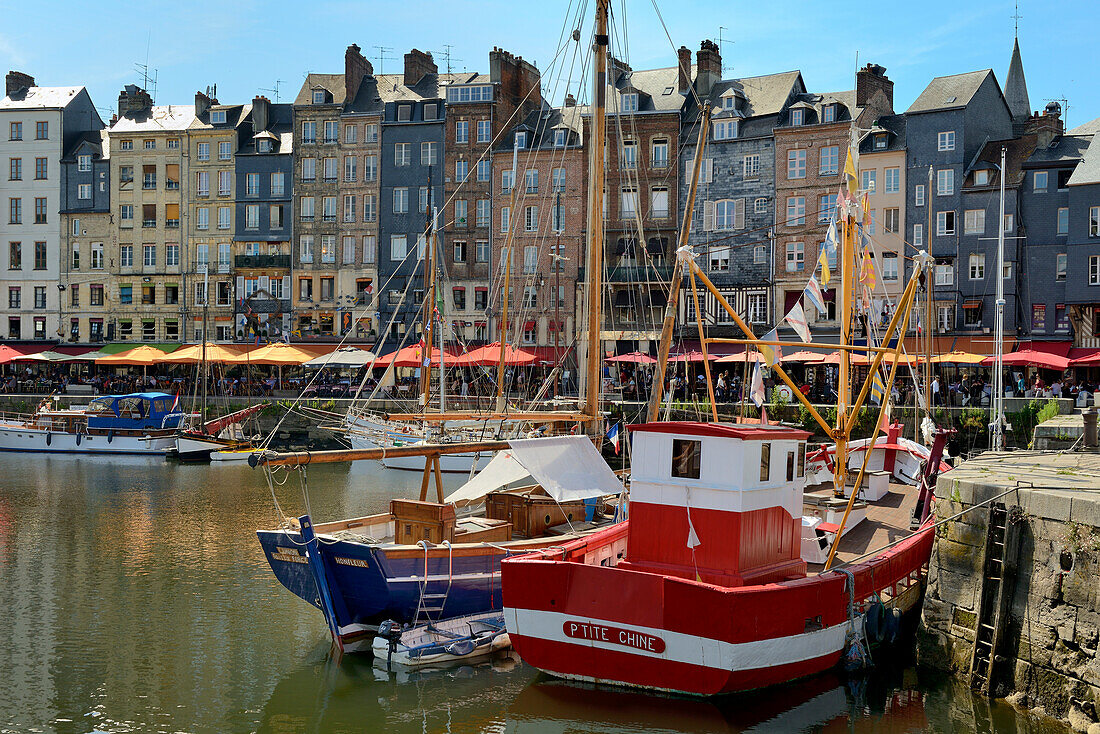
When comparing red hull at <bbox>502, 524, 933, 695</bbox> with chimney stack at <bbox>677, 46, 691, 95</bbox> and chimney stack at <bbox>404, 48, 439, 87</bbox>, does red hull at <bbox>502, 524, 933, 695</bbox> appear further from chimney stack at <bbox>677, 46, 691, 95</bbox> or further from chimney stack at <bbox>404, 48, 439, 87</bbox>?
chimney stack at <bbox>404, 48, 439, 87</bbox>

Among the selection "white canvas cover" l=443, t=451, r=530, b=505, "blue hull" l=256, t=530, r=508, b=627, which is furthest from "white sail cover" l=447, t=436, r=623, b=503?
"blue hull" l=256, t=530, r=508, b=627

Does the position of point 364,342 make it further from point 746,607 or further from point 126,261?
point 746,607

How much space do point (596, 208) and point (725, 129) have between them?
Answer: 1491 inches

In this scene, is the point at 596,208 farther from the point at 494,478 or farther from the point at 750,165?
the point at 750,165

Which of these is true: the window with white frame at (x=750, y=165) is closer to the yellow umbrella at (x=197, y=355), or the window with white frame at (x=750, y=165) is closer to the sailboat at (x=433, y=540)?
the yellow umbrella at (x=197, y=355)

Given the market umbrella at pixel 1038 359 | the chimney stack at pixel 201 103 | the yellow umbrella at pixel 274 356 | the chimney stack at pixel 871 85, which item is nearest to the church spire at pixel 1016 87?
the chimney stack at pixel 871 85

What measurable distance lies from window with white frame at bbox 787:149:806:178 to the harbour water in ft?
130

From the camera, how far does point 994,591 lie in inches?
601

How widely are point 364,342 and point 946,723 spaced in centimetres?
5017

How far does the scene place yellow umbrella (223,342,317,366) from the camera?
52.1 meters

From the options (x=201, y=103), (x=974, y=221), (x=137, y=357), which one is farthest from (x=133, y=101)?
(x=974, y=221)

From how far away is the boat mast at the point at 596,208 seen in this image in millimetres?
22656

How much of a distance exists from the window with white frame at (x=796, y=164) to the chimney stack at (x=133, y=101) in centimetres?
4400

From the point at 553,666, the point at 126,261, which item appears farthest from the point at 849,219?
the point at 126,261
